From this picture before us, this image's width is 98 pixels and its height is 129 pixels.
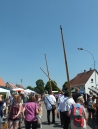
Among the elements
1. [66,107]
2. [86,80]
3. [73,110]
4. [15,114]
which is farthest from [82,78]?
[73,110]

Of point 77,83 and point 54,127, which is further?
point 77,83

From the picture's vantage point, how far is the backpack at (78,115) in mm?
5951

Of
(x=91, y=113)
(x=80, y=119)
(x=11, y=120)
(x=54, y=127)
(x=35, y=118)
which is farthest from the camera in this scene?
(x=91, y=113)

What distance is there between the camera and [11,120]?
7.06 metres

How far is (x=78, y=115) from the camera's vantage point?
597 cm

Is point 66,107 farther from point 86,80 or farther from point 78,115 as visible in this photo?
point 86,80

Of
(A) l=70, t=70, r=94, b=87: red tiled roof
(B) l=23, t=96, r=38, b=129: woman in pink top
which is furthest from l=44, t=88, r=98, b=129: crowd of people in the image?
(A) l=70, t=70, r=94, b=87: red tiled roof

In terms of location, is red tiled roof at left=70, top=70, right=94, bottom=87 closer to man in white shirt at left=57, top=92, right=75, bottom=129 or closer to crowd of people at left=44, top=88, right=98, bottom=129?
crowd of people at left=44, top=88, right=98, bottom=129

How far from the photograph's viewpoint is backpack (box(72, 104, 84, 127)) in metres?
5.95

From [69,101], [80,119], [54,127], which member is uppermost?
[69,101]

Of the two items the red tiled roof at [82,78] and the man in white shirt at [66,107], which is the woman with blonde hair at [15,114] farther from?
the red tiled roof at [82,78]

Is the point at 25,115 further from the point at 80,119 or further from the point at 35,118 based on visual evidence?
the point at 80,119

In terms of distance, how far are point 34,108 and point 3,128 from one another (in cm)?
263

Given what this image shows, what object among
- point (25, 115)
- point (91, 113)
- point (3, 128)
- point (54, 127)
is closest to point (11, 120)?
point (25, 115)
